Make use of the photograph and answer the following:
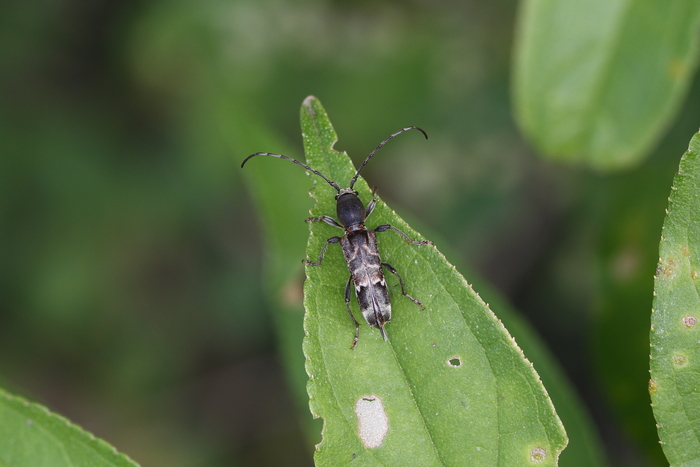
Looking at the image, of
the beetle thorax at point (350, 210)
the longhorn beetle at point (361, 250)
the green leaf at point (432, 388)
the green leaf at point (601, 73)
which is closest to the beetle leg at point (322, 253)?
the longhorn beetle at point (361, 250)

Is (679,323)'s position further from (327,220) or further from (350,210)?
(350,210)

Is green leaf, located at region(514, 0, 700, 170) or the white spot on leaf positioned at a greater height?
green leaf, located at region(514, 0, 700, 170)

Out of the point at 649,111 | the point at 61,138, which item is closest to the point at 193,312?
the point at 61,138

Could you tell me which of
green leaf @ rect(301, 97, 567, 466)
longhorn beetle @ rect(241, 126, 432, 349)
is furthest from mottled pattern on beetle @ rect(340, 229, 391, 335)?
green leaf @ rect(301, 97, 567, 466)

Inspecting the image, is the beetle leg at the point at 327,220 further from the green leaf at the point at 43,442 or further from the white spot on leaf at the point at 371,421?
the green leaf at the point at 43,442

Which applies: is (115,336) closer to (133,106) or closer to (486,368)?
(133,106)

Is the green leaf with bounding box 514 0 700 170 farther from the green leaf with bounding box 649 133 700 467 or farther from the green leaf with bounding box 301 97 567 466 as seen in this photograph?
the green leaf with bounding box 301 97 567 466
